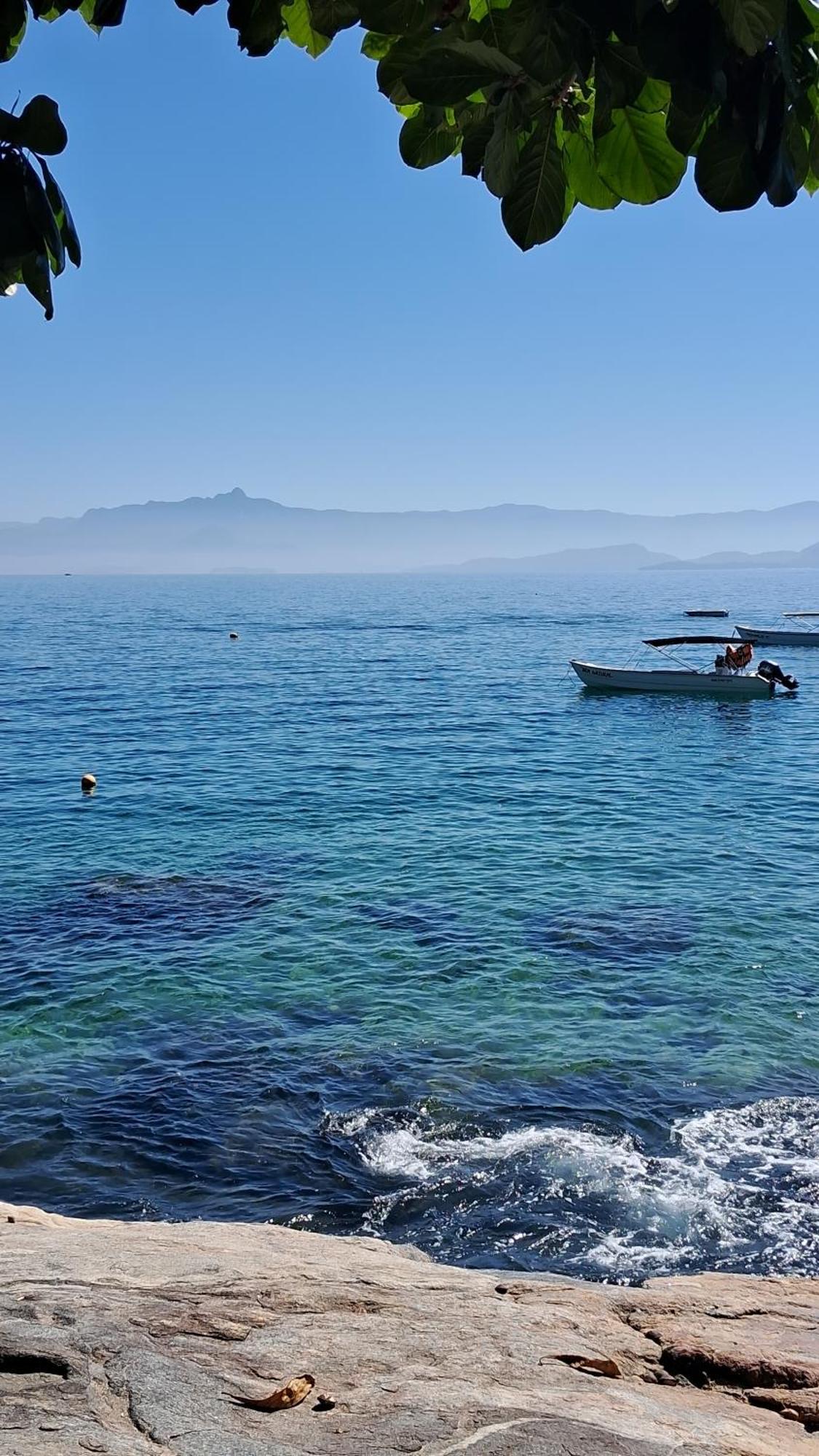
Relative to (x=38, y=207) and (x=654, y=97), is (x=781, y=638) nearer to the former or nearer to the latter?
(x=654, y=97)

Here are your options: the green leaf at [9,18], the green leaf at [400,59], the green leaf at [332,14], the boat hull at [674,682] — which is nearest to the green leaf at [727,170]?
the green leaf at [400,59]

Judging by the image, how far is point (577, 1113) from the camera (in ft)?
55.6

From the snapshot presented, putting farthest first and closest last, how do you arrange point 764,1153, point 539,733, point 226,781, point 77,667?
point 77,667
point 539,733
point 226,781
point 764,1153

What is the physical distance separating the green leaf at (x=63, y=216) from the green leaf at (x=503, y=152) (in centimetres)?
100

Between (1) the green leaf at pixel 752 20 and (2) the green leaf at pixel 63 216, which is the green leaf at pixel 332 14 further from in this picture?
(1) the green leaf at pixel 752 20

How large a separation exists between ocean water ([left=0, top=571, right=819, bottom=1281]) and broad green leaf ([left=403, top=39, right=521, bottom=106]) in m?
13.7

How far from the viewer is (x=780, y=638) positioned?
3479 inches

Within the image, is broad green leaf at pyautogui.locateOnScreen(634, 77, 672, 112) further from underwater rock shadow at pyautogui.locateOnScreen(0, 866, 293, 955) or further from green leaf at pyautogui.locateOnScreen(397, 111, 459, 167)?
underwater rock shadow at pyautogui.locateOnScreen(0, 866, 293, 955)

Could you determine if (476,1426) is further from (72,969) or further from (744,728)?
(744,728)

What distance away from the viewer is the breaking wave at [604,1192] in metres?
13.5

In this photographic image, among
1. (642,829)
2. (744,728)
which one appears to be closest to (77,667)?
(744,728)

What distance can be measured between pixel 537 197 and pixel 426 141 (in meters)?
0.67

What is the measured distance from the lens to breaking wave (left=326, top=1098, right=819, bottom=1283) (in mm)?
13539

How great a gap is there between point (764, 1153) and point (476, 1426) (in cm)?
1172
